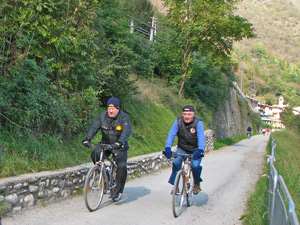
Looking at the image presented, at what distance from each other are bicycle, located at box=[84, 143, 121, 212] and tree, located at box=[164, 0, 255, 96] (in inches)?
738

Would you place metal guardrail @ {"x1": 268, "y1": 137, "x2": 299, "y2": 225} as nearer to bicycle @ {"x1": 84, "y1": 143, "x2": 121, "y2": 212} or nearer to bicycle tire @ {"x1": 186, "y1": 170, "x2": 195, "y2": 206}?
bicycle tire @ {"x1": 186, "y1": 170, "x2": 195, "y2": 206}

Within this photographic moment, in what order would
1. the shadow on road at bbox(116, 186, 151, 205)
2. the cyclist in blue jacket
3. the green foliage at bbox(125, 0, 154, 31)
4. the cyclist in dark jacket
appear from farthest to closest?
the green foliage at bbox(125, 0, 154, 31) → the shadow on road at bbox(116, 186, 151, 205) → the cyclist in blue jacket → the cyclist in dark jacket

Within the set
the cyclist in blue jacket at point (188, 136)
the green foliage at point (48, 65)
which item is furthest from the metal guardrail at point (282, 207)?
the green foliage at point (48, 65)

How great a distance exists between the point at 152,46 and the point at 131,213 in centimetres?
2120

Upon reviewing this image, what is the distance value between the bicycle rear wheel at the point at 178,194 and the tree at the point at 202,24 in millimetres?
18496

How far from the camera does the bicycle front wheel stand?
5891 mm

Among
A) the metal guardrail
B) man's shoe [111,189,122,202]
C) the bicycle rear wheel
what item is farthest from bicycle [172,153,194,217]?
the metal guardrail

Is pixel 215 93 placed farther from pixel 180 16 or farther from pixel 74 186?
pixel 74 186

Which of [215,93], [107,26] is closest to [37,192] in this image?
[107,26]

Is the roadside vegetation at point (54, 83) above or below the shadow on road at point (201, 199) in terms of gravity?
above

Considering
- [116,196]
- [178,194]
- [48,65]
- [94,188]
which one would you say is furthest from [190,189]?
[48,65]

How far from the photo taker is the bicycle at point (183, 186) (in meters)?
6.26

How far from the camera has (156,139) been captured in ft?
51.5

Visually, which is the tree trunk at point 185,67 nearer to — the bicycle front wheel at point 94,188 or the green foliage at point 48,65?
the green foliage at point 48,65
